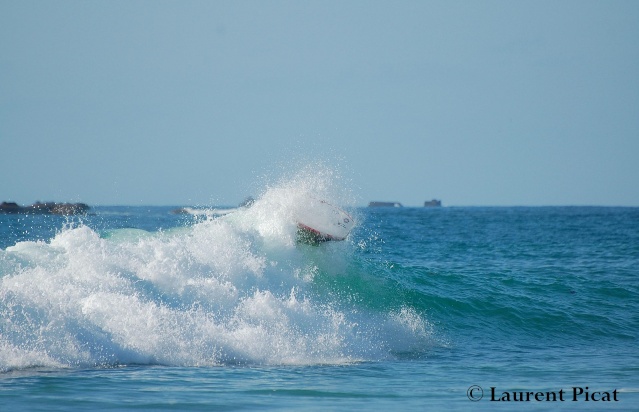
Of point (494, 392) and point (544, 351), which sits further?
point (544, 351)

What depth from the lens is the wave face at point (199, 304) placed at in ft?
37.7

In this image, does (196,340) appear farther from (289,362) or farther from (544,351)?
(544,351)

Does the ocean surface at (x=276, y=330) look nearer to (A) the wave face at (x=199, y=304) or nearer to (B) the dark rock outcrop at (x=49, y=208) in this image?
(A) the wave face at (x=199, y=304)

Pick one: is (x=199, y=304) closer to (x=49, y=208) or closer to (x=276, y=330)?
(x=276, y=330)

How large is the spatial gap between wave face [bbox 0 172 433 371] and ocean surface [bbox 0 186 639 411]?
32 mm

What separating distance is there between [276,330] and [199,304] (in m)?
1.43

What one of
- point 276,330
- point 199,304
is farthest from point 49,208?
point 276,330

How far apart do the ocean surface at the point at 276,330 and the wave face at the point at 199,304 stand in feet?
0.11

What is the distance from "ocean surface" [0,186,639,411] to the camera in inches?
389

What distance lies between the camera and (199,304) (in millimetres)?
13117

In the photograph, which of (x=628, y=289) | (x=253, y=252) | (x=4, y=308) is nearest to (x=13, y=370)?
(x=4, y=308)

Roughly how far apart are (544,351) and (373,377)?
4.89 metres

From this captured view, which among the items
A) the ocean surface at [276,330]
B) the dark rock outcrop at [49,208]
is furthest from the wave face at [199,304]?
the dark rock outcrop at [49,208]

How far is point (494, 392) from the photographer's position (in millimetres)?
10289
